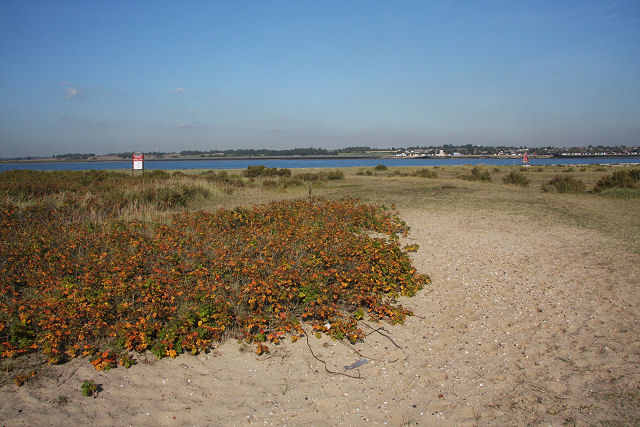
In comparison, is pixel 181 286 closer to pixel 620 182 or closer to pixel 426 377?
pixel 426 377

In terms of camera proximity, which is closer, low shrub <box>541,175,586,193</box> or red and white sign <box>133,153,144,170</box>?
low shrub <box>541,175,586,193</box>

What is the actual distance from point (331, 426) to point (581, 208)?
14.3m

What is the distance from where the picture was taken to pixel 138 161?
2553 centimetres

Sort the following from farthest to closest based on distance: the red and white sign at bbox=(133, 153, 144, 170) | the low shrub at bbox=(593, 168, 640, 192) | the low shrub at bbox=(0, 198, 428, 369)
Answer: the red and white sign at bbox=(133, 153, 144, 170) < the low shrub at bbox=(593, 168, 640, 192) < the low shrub at bbox=(0, 198, 428, 369)

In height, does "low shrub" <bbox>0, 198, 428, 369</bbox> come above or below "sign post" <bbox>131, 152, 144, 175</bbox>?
below

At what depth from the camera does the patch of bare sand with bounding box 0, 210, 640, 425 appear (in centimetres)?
372

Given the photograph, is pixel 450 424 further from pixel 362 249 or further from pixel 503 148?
pixel 503 148

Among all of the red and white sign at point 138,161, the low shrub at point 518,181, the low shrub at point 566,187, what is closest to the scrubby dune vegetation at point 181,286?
the low shrub at point 566,187

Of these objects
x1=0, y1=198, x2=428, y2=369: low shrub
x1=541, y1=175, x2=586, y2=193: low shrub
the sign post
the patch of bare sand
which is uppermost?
the sign post

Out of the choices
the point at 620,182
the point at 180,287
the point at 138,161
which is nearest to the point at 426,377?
the point at 180,287

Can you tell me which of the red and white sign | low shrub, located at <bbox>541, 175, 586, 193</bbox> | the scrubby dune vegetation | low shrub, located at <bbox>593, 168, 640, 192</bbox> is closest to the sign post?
the red and white sign

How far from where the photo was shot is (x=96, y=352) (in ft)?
14.6

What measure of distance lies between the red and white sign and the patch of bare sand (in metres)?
22.5

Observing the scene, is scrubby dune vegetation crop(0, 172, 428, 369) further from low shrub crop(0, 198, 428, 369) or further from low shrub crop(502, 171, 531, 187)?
low shrub crop(502, 171, 531, 187)
